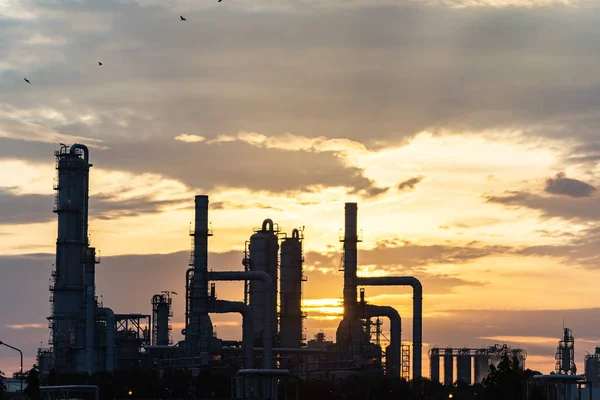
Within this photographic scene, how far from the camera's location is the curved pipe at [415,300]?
Answer: 6890 inches

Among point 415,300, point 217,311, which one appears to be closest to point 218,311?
point 217,311

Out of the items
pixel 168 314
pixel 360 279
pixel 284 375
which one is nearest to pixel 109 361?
pixel 168 314

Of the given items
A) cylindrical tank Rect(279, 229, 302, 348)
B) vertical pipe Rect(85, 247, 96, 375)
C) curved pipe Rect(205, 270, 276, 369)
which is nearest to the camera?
vertical pipe Rect(85, 247, 96, 375)

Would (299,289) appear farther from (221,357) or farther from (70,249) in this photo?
(70,249)

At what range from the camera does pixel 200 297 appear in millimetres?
165375

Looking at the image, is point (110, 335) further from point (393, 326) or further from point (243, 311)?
point (393, 326)

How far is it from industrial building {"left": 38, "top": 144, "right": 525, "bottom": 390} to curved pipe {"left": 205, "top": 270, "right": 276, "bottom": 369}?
0.13 m

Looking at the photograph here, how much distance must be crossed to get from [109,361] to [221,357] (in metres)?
15.7

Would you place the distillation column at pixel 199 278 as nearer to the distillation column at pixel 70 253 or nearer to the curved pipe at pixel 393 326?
the distillation column at pixel 70 253

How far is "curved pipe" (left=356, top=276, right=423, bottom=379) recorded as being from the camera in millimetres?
175000

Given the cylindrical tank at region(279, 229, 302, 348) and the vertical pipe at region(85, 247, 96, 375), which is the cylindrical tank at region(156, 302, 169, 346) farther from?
the vertical pipe at region(85, 247, 96, 375)

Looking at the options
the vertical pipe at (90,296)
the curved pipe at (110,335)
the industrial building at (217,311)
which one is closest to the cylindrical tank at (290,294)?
the industrial building at (217,311)

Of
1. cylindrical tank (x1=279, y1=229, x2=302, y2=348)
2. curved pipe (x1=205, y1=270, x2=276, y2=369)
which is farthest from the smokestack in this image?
curved pipe (x1=205, y1=270, x2=276, y2=369)

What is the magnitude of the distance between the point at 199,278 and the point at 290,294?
1918 cm
